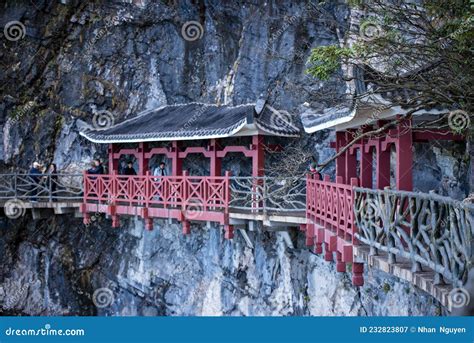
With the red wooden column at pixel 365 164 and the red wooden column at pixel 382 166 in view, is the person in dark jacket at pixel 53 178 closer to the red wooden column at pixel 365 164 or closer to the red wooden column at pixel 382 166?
the red wooden column at pixel 365 164

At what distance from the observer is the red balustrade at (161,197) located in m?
15.3

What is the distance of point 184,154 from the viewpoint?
59.6 ft

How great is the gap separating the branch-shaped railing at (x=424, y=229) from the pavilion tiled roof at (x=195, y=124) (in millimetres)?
7151

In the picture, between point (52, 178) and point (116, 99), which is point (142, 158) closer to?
point (52, 178)

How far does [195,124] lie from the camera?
1788 cm

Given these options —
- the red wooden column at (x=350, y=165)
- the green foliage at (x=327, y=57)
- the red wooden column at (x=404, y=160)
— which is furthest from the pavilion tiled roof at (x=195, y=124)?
the green foliage at (x=327, y=57)

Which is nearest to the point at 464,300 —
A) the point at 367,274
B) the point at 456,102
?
the point at 456,102

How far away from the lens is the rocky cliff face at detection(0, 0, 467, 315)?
19.2 meters

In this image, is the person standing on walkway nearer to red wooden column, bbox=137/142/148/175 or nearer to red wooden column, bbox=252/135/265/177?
red wooden column, bbox=137/142/148/175

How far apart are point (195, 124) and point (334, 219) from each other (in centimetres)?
761

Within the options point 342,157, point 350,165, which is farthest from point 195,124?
point 350,165

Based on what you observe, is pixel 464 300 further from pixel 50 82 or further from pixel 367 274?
pixel 50 82

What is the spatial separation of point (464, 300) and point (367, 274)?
8682 millimetres

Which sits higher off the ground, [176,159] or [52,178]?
[176,159]
